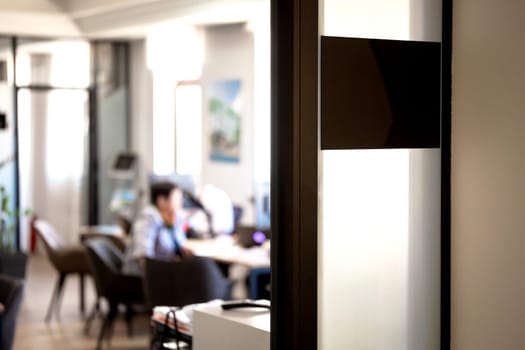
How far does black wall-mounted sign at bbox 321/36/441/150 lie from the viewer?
331 cm

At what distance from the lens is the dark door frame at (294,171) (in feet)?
10.5

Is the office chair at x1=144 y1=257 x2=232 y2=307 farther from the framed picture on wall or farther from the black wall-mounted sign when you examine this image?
the framed picture on wall

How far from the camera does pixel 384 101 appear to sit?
3469mm

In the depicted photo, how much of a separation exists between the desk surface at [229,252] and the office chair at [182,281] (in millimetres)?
703

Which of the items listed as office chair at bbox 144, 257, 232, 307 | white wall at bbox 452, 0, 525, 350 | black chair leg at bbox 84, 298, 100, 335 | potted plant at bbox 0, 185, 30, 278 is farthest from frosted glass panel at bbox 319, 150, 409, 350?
potted plant at bbox 0, 185, 30, 278

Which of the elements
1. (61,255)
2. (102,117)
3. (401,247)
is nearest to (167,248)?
(61,255)

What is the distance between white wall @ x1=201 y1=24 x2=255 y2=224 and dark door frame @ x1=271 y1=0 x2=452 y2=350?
255 inches

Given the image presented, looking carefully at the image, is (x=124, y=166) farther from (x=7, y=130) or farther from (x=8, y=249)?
(x=8, y=249)

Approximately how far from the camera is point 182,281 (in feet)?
20.1

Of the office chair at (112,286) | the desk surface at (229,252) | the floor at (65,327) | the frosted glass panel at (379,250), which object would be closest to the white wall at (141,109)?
the floor at (65,327)

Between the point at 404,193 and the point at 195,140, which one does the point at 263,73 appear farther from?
the point at 404,193

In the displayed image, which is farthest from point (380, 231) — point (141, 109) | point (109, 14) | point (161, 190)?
point (141, 109)

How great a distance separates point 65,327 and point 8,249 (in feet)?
6.57

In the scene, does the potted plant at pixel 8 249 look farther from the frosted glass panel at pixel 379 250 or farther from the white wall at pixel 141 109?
the frosted glass panel at pixel 379 250
